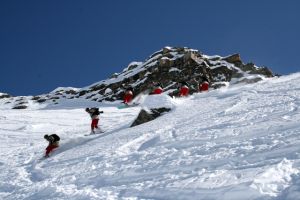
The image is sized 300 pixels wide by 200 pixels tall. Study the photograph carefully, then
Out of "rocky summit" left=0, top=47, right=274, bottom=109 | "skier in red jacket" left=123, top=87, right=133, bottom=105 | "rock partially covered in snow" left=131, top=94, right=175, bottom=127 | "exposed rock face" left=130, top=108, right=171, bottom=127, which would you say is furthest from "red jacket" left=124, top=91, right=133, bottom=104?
"rocky summit" left=0, top=47, right=274, bottom=109

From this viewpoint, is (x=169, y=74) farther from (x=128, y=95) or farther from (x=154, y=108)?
(x=154, y=108)

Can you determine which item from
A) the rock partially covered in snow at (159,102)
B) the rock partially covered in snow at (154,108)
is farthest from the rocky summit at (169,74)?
the rock partially covered in snow at (154,108)

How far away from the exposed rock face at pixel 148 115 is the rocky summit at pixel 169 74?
3090 cm

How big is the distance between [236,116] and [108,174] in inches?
219

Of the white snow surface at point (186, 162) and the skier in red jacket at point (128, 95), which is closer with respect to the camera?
the white snow surface at point (186, 162)

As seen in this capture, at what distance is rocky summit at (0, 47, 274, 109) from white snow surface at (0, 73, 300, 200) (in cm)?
3587

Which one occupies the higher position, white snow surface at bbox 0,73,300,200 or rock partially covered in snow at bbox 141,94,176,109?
rock partially covered in snow at bbox 141,94,176,109

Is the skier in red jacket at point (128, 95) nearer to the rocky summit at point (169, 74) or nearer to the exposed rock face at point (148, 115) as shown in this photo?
the exposed rock face at point (148, 115)

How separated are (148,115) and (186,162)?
31.7 ft

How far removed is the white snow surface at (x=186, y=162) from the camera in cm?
628

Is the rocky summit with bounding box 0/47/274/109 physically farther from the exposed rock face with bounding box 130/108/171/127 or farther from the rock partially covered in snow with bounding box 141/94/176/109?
the exposed rock face with bounding box 130/108/171/127

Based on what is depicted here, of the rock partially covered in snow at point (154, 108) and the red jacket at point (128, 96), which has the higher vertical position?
the red jacket at point (128, 96)

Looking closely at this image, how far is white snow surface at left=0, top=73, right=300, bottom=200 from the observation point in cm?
628

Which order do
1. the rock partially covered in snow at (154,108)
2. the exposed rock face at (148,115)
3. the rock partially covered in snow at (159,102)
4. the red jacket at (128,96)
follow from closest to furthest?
the exposed rock face at (148,115), the rock partially covered in snow at (154,108), the rock partially covered in snow at (159,102), the red jacket at (128,96)
